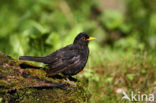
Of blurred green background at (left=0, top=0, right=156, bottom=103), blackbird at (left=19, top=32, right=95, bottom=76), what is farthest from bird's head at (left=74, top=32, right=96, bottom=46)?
blurred green background at (left=0, top=0, right=156, bottom=103)

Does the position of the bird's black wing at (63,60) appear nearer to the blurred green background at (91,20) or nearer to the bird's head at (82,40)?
the bird's head at (82,40)

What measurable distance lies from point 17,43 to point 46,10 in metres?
4.19

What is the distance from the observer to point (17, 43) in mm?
7645

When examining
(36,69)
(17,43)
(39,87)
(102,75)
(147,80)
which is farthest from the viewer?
(17,43)

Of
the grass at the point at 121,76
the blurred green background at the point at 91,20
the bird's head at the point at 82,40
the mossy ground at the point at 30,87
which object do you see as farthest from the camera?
the blurred green background at the point at 91,20

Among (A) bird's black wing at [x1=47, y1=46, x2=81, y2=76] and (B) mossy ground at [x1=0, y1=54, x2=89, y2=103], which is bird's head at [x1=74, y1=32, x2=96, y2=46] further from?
(B) mossy ground at [x1=0, y1=54, x2=89, y2=103]

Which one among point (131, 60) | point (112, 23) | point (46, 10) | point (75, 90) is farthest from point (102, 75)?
point (46, 10)

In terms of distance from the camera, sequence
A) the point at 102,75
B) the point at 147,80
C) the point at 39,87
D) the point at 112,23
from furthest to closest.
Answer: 1. the point at 112,23
2. the point at 102,75
3. the point at 147,80
4. the point at 39,87

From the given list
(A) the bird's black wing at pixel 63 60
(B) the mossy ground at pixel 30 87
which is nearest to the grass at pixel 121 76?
(A) the bird's black wing at pixel 63 60

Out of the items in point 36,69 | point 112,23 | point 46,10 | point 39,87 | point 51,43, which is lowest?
point 39,87

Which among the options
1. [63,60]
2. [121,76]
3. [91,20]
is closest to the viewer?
[63,60]

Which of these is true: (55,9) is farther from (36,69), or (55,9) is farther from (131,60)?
(36,69)

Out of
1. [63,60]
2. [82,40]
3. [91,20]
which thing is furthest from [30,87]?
[91,20]

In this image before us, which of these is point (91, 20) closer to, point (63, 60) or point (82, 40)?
point (82, 40)
